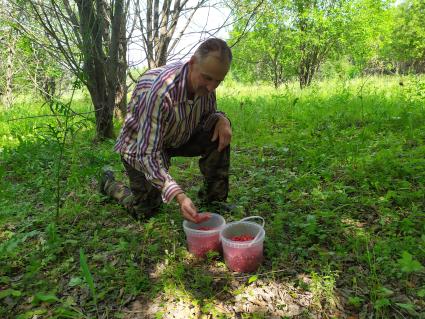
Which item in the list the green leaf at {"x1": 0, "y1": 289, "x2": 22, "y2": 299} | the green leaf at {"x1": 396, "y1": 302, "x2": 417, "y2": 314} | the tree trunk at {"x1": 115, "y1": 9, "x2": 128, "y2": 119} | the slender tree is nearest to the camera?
the green leaf at {"x1": 396, "y1": 302, "x2": 417, "y2": 314}

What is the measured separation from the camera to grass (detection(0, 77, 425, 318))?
1.76 meters

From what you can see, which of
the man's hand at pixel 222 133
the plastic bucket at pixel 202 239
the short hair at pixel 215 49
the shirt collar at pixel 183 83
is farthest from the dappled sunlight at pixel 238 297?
the short hair at pixel 215 49

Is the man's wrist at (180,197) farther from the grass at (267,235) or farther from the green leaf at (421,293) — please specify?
the green leaf at (421,293)

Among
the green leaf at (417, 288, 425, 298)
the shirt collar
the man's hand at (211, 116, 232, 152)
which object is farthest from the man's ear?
the green leaf at (417, 288, 425, 298)

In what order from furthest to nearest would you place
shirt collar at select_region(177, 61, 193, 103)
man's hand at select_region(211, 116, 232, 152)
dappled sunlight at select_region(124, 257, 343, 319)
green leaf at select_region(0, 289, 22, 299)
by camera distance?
man's hand at select_region(211, 116, 232, 152) → shirt collar at select_region(177, 61, 193, 103) → green leaf at select_region(0, 289, 22, 299) → dappled sunlight at select_region(124, 257, 343, 319)

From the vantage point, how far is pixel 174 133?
7.71ft

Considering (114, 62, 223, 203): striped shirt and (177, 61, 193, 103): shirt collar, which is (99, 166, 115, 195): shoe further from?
(177, 61, 193, 103): shirt collar

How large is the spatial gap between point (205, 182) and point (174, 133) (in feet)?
1.77

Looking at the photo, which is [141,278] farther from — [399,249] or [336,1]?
[336,1]

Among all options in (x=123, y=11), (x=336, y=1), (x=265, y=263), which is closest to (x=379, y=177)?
(x=265, y=263)

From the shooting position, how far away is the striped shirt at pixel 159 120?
202 cm

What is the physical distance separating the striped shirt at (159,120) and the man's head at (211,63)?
195 mm

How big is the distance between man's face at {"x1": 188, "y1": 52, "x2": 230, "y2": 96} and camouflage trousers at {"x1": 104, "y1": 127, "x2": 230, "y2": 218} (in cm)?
64

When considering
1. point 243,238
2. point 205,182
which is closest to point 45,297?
point 243,238
